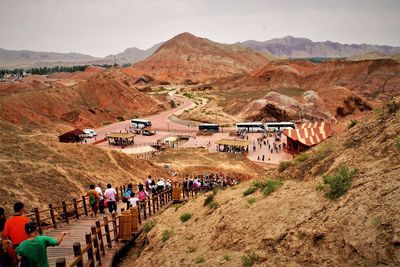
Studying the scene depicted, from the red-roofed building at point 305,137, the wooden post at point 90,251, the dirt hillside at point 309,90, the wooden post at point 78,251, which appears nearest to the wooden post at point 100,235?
the wooden post at point 90,251

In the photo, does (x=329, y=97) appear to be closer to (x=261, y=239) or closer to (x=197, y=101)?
(x=197, y=101)

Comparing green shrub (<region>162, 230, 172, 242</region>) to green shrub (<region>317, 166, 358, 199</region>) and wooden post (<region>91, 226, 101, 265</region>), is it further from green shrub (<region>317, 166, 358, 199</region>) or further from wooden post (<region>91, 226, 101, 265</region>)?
green shrub (<region>317, 166, 358, 199</region>)

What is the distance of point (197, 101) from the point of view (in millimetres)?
112500

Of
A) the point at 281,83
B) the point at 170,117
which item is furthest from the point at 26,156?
the point at 281,83

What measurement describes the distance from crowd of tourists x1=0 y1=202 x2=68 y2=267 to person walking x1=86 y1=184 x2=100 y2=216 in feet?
18.8

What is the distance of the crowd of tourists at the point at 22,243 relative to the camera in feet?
20.3

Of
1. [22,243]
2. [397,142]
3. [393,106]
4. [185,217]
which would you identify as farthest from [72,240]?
[393,106]

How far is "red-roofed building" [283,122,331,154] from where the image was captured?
4519 cm

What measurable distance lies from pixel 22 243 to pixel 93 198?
25.2 ft

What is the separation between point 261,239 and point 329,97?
81.9 metres

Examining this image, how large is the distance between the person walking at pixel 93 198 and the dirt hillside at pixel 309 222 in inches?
111

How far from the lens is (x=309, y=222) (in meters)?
7.52

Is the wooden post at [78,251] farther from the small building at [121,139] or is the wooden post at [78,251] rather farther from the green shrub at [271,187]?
the small building at [121,139]

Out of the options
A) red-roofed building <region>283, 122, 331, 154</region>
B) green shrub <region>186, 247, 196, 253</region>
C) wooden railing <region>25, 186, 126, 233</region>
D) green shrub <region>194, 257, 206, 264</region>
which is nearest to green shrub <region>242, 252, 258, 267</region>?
green shrub <region>194, 257, 206, 264</region>
